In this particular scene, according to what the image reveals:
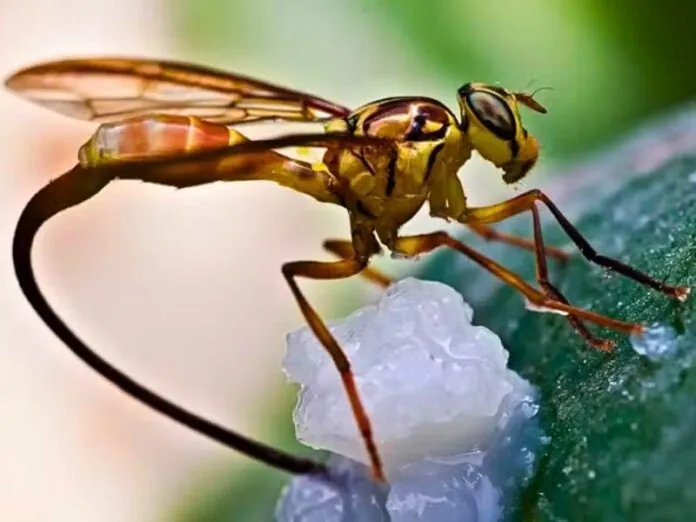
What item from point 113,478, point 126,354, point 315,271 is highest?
point 315,271

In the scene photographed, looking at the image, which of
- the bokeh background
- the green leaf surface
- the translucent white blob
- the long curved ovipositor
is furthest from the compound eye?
the bokeh background

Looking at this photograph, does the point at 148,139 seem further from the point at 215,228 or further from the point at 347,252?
the point at 215,228

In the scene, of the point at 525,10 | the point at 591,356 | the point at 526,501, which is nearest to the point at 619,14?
the point at 525,10

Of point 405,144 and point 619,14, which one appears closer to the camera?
point 405,144

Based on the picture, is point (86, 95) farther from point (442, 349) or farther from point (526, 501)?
point (526, 501)

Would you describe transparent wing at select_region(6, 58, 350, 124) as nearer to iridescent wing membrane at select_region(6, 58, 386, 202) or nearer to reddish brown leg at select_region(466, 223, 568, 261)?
iridescent wing membrane at select_region(6, 58, 386, 202)

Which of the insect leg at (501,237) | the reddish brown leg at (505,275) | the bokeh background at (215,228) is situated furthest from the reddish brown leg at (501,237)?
the bokeh background at (215,228)
